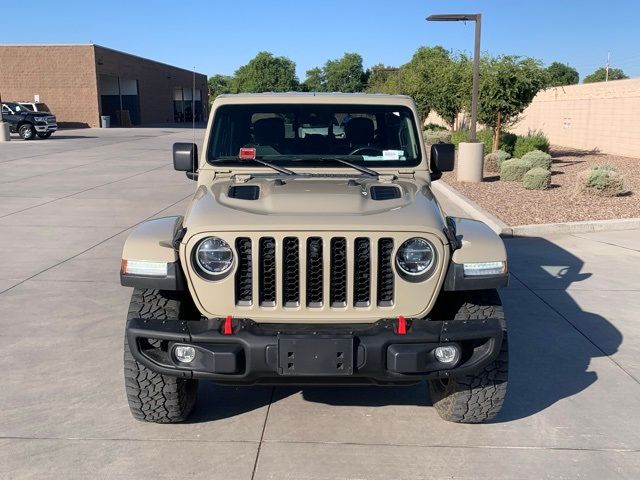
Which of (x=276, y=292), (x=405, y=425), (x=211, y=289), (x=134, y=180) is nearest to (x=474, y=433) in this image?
(x=405, y=425)

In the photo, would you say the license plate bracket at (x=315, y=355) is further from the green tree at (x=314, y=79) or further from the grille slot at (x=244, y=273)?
the green tree at (x=314, y=79)

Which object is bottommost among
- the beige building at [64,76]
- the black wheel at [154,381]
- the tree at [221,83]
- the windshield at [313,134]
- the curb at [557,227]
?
the curb at [557,227]

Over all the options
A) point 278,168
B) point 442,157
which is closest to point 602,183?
point 442,157

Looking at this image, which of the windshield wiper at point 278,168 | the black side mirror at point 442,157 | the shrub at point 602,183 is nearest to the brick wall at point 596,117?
the shrub at point 602,183

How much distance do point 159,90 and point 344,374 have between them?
59.5m

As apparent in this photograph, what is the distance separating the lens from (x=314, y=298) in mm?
3270

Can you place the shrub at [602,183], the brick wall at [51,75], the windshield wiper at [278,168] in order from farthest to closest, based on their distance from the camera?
the brick wall at [51,75] → the shrub at [602,183] → the windshield wiper at [278,168]

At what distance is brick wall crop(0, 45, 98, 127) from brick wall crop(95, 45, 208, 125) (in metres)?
1.27

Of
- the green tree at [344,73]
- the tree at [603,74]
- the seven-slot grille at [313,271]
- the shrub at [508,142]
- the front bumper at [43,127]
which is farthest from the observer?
the green tree at [344,73]

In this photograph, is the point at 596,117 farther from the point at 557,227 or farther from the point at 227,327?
the point at 227,327

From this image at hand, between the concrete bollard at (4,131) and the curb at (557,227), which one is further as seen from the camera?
the concrete bollard at (4,131)

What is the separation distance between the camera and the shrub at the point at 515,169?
1473 centimetres

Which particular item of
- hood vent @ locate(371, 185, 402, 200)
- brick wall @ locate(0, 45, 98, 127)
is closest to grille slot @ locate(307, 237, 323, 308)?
hood vent @ locate(371, 185, 402, 200)

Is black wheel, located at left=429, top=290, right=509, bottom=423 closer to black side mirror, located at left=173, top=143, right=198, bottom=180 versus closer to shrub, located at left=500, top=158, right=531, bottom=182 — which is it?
black side mirror, located at left=173, top=143, right=198, bottom=180
